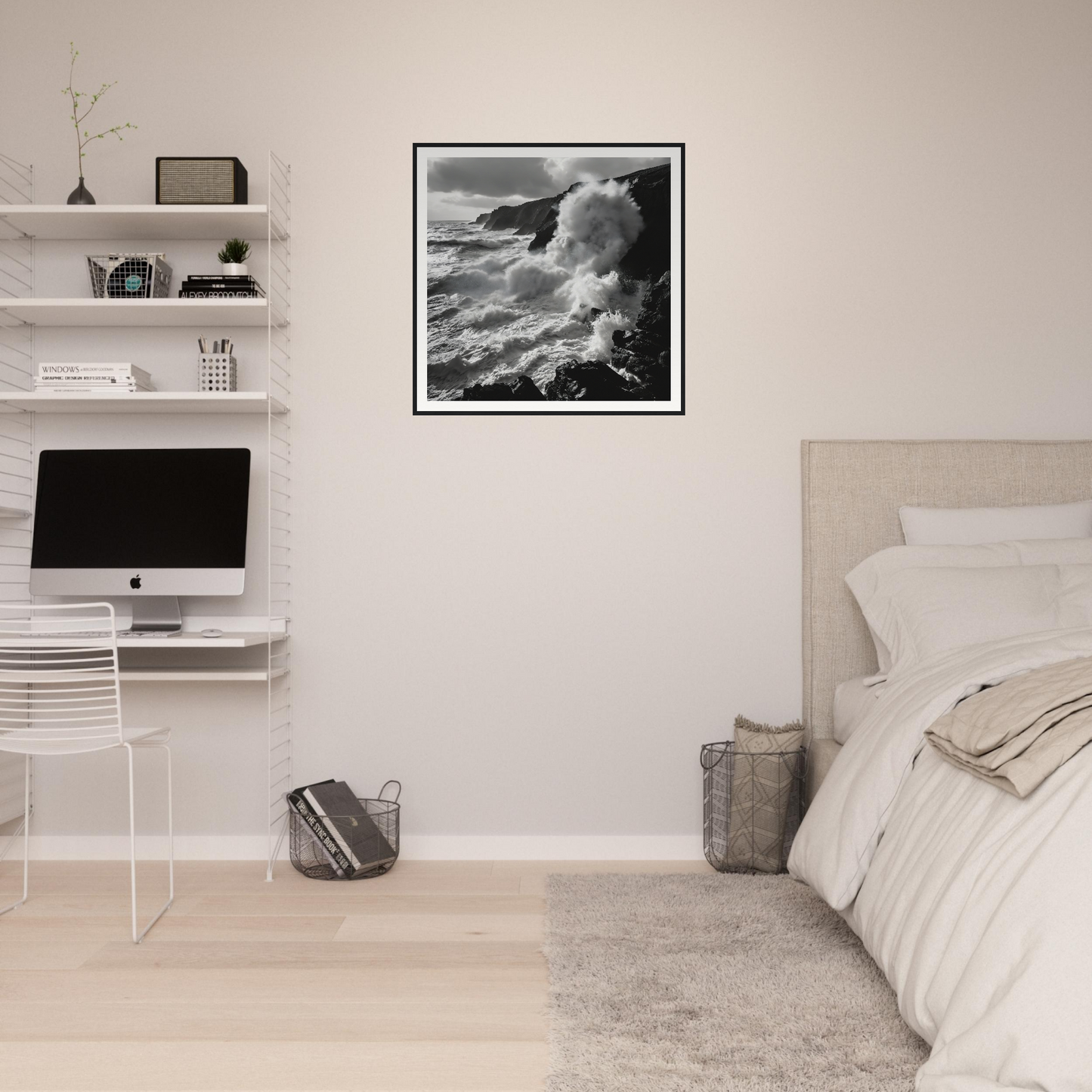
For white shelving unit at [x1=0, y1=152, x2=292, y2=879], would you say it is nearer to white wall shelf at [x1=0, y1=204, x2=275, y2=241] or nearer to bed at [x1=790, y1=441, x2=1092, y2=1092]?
white wall shelf at [x1=0, y1=204, x2=275, y2=241]

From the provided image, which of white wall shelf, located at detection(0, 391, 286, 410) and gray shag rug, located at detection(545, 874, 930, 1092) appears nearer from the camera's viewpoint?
gray shag rug, located at detection(545, 874, 930, 1092)

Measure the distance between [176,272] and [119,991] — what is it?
2.18 metres

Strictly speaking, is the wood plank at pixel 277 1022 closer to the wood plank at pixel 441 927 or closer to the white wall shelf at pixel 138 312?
the wood plank at pixel 441 927

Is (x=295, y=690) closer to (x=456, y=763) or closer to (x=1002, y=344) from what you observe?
(x=456, y=763)

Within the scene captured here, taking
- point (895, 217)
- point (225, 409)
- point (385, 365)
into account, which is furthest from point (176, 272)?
point (895, 217)

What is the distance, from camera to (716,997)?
2.00 metres

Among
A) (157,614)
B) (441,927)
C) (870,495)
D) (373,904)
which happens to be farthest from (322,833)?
(870,495)

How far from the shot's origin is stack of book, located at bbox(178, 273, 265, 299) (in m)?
2.97

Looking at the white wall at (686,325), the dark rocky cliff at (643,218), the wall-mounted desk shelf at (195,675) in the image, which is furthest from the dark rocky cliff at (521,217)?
the wall-mounted desk shelf at (195,675)

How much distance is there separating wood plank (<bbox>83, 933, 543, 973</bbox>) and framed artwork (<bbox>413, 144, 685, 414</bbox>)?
1.63m

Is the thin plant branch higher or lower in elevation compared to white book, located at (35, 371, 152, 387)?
higher

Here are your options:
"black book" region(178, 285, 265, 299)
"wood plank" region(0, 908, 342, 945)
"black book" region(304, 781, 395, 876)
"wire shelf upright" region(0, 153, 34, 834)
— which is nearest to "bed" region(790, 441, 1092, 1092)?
"wood plank" region(0, 908, 342, 945)

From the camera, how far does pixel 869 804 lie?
2.11m

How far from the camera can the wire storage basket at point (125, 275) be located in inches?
119
